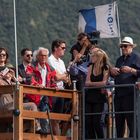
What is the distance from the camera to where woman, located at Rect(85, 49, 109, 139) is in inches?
760

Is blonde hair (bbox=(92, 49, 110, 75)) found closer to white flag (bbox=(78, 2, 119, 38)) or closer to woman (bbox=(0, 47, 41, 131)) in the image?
woman (bbox=(0, 47, 41, 131))

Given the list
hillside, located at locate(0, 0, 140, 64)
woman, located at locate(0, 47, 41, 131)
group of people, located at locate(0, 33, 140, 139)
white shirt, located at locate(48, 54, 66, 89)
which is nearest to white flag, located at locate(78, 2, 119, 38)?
white shirt, located at locate(48, 54, 66, 89)

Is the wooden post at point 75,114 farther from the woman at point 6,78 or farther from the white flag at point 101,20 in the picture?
the white flag at point 101,20

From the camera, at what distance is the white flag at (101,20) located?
23181 millimetres

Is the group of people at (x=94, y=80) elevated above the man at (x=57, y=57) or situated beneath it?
situated beneath

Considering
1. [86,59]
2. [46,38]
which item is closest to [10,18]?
[46,38]

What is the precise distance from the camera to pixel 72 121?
64.0ft

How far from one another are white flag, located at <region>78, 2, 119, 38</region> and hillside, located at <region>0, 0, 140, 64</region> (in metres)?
51.9

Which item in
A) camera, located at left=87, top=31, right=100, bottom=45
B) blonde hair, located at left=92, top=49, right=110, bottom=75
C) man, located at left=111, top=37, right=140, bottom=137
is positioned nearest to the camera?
man, located at left=111, top=37, right=140, bottom=137

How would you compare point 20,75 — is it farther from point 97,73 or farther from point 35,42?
point 35,42

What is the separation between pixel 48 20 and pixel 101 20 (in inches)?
2712

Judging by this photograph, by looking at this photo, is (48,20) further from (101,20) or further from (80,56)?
(80,56)

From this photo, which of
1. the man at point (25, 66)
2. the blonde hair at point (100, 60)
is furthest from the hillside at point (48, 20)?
the blonde hair at point (100, 60)

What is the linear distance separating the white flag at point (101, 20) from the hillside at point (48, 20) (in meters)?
51.9
